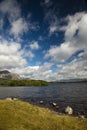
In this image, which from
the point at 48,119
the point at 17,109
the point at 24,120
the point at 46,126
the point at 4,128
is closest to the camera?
the point at 4,128

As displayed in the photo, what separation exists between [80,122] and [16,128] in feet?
35.9

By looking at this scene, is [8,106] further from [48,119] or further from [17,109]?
[48,119]

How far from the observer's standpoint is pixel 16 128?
26.0m

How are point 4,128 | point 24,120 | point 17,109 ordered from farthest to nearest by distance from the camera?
1. point 17,109
2. point 24,120
3. point 4,128

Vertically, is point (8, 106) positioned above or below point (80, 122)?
above

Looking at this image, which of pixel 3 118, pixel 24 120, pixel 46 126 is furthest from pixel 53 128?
pixel 3 118

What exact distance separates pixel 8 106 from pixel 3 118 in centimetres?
690

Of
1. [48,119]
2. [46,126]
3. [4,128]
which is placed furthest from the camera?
[48,119]

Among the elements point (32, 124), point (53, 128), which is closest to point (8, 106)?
point (32, 124)

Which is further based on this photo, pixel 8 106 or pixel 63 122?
pixel 8 106

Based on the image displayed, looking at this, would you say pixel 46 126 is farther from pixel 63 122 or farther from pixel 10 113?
pixel 10 113

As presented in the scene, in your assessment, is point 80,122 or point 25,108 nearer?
point 80,122

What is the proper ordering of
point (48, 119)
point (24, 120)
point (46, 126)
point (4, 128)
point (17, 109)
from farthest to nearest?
point (17, 109) < point (48, 119) < point (24, 120) < point (46, 126) < point (4, 128)

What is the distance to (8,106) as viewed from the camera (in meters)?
36.9
